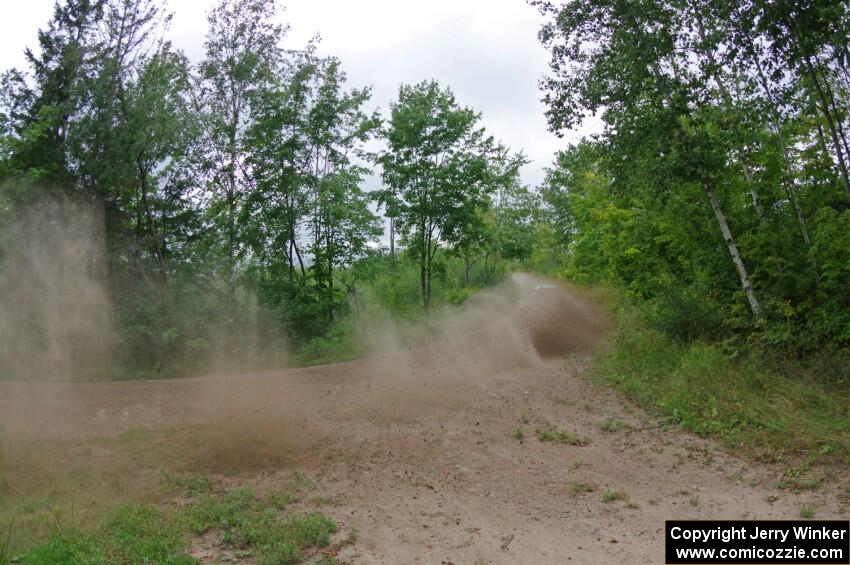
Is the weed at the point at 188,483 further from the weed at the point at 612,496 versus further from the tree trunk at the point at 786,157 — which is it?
the tree trunk at the point at 786,157

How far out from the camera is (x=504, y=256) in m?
30.7

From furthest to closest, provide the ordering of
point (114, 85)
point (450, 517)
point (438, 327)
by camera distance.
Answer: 1. point (438, 327)
2. point (114, 85)
3. point (450, 517)

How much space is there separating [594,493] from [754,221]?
31.1 ft

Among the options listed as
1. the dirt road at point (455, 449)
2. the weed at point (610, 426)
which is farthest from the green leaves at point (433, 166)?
the weed at point (610, 426)

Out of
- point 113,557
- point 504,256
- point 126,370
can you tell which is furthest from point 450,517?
point 504,256

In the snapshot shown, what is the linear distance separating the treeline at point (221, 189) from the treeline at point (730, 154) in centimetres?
923

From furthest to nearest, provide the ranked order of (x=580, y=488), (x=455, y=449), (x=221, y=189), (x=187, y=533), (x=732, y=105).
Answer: (x=221, y=189) → (x=732, y=105) → (x=455, y=449) → (x=580, y=488) → (x=187, y=533)

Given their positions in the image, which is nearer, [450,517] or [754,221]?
[450,517]

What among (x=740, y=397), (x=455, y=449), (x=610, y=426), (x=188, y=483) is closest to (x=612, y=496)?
(x=455, y=449)

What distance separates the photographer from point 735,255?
1341 cm

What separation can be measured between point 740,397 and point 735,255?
4038 mm

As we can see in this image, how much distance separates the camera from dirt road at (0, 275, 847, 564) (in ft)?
21.2

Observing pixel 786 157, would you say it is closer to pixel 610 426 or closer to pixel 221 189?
pixel 610 426

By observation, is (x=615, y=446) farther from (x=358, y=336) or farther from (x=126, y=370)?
(x=126, y=370)
